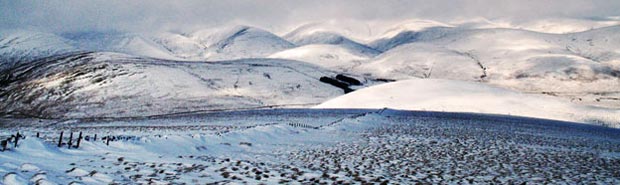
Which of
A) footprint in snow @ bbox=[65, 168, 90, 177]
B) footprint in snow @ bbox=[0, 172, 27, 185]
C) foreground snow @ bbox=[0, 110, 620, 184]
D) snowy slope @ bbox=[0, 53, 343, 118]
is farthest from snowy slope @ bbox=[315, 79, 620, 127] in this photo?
footprint in snow @ bbox=[0, 172, 27, 185]

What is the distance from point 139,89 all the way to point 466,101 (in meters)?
77.5

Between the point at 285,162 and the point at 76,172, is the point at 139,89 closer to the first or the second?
the point at 285,162

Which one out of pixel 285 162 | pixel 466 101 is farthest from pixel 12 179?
pixel 466 101

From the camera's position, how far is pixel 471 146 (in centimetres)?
2588

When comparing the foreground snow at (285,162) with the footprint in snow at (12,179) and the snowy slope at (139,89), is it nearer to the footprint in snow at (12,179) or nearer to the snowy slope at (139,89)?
the footprint in snow at (12,179)

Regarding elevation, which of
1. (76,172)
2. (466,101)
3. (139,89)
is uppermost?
(139,89)

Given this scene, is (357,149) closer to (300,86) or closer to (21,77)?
(300,86)

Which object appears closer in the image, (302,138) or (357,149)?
(357,149)

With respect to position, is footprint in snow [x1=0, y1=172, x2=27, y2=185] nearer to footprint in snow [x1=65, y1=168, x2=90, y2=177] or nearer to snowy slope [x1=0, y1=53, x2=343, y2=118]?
footprint in snow [x1=65, y1=168, x2=90, y2=177]

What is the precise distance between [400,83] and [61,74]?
95631 millimetres

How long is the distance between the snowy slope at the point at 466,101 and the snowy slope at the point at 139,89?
25315mm

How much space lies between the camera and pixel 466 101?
7719cm

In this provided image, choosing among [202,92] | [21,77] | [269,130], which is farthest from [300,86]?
[269,130]

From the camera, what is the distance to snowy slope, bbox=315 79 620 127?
2608 inches
